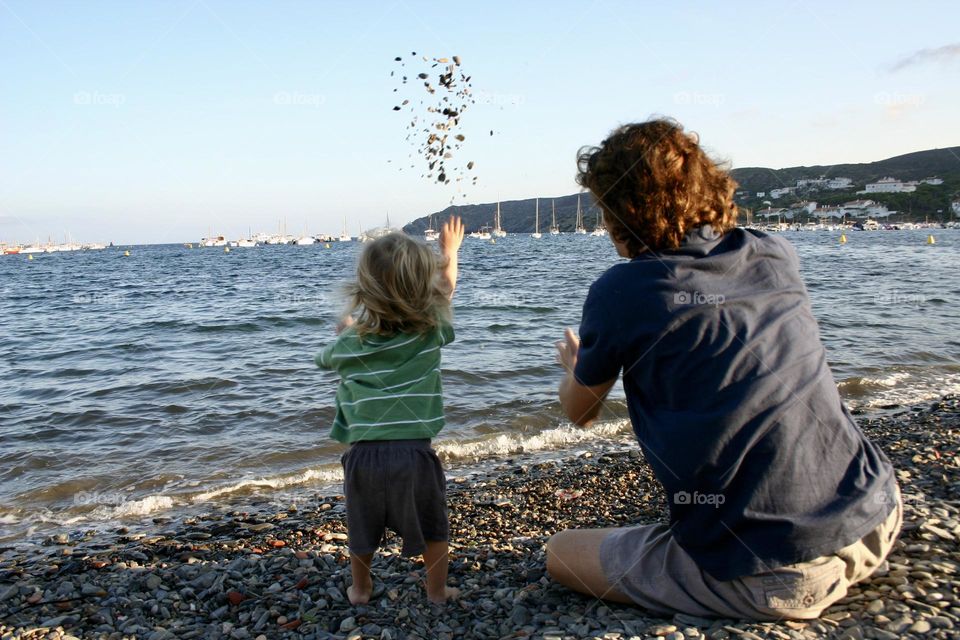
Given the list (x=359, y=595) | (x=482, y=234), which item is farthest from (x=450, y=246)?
(x=482, y=234)

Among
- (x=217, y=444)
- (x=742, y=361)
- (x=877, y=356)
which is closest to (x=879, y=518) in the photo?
(x=742, y=361)

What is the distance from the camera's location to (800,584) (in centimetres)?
258

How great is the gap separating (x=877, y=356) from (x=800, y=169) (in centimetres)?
17892

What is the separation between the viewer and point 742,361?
95.2 inches

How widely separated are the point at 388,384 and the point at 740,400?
167 cm

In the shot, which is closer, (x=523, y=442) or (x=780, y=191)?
(x=523, y=442)

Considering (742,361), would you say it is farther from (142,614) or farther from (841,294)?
(841,294)

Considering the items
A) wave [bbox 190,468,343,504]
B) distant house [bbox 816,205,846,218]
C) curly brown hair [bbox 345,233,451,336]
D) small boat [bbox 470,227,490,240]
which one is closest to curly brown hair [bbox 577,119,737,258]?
curly brown hair [bbox 345,233,451,336]

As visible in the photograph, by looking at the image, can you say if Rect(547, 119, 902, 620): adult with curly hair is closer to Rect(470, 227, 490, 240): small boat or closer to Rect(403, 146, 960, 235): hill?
Rect(403, 146, 960, 235): hill

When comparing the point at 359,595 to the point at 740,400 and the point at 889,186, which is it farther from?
the point at 889,186

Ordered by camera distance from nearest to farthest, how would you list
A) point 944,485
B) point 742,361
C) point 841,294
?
point 742,361 < point 944,485 < point 841,294

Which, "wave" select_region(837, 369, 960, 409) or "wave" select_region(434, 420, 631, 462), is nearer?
"wave" select_region(434, 420, 631, 462)

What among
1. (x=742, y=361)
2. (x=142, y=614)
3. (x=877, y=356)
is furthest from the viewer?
(x=877, y=356)

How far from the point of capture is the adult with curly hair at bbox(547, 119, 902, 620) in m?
2.44
